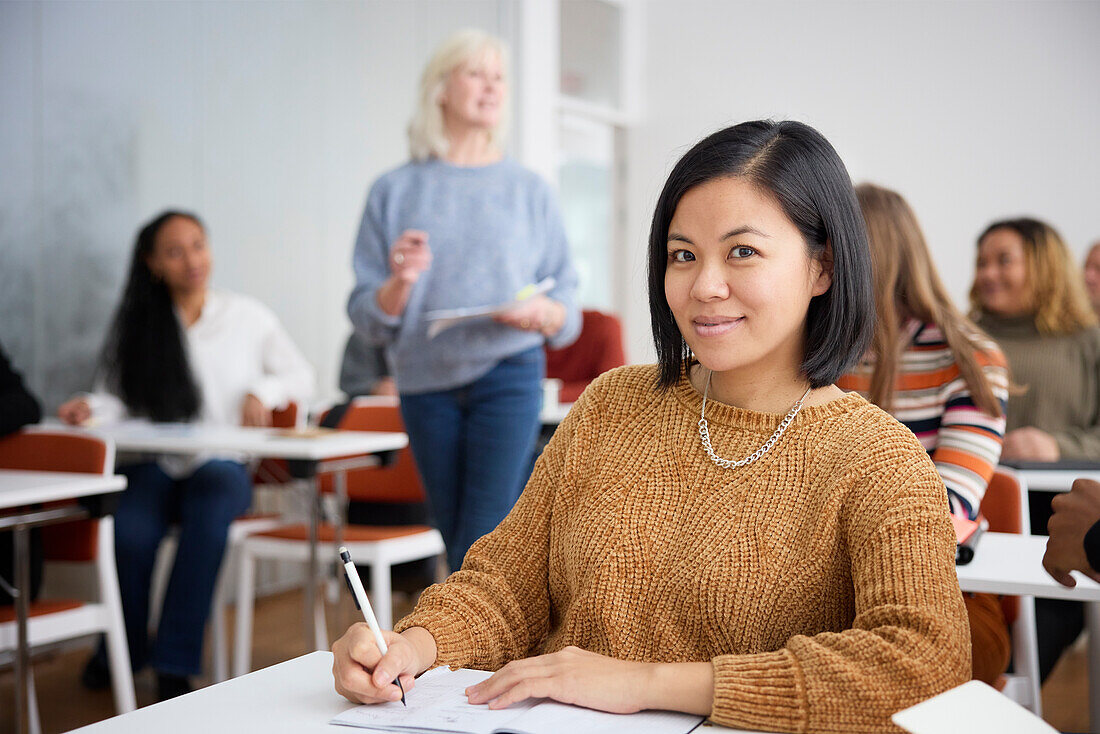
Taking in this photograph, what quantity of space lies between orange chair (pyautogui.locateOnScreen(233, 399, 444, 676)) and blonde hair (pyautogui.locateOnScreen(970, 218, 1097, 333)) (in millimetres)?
2139

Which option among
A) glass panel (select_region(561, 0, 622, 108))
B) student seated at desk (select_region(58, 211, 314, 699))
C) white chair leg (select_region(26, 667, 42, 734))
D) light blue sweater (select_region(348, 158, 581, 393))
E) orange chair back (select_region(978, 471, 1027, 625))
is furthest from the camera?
glass panel (select_region(561, 0, 622, 108))

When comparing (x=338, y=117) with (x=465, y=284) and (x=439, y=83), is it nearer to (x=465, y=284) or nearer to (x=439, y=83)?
(x=439, y=83)

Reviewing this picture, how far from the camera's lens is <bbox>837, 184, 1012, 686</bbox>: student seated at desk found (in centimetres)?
173

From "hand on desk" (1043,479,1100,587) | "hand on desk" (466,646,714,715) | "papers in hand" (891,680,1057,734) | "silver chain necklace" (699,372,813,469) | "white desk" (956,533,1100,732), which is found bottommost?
"white desk" (956,533,1100,732)

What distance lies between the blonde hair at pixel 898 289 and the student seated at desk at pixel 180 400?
2.12 m

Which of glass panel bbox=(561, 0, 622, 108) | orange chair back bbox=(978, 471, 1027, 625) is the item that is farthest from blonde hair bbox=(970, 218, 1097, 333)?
glass panel bbox=(561, 0, 622, 108)

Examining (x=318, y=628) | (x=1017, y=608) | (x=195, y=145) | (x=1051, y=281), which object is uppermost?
(x=195, y=145)

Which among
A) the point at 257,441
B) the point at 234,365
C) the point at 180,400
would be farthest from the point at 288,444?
the point at 234,365

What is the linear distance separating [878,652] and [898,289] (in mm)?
1193

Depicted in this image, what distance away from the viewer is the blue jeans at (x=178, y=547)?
3010 millimetres

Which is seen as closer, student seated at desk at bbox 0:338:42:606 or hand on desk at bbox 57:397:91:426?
student seated at desk at bbox 0:338:42:606

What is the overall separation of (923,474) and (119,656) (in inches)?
81.1

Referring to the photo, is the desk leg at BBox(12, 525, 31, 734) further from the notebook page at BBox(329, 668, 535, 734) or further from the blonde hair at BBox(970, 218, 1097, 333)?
the blonde hair at BBox(970, 218, 1097, 333)

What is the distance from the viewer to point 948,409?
1.81 m
